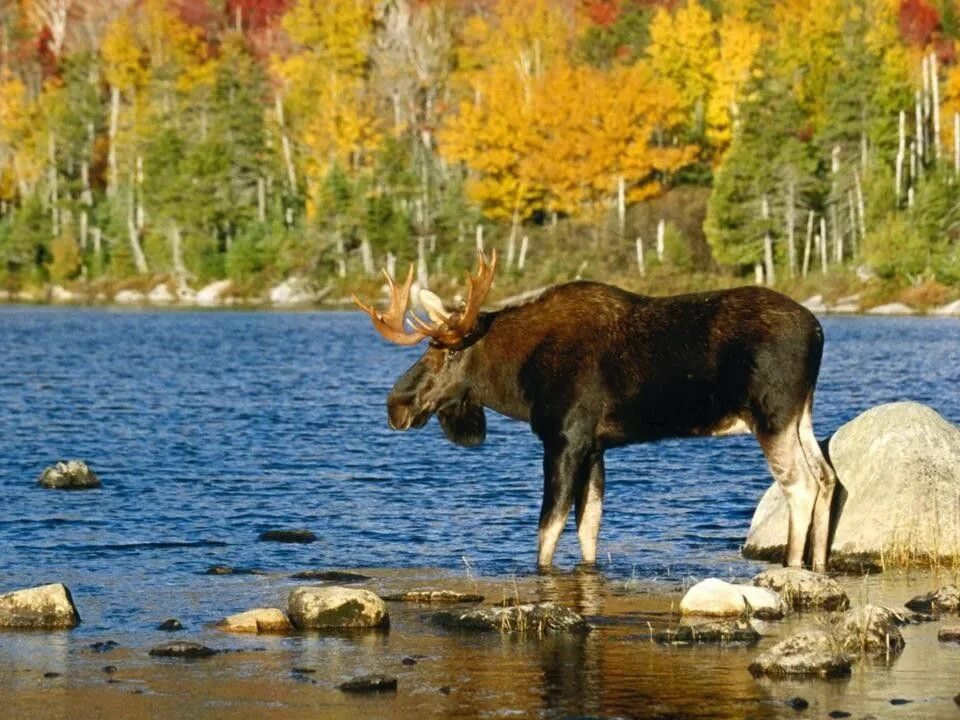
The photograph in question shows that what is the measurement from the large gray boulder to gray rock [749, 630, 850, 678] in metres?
4.67

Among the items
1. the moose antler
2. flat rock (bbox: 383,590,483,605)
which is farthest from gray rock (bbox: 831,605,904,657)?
the moose antler

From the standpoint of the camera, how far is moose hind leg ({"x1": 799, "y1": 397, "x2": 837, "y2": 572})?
16.5 m

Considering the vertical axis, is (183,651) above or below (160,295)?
above

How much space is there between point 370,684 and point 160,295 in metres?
118

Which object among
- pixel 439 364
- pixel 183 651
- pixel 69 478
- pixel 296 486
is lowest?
pixel 296 486

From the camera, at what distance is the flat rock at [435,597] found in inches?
601

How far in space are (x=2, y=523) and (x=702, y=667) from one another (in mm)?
10682

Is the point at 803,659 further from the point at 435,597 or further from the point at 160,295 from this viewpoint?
the point at 160,295

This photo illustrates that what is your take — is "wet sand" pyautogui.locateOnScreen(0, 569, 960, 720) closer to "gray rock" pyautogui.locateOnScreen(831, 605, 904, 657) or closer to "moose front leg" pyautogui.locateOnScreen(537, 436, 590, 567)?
"gray rock" pyautogui.locateOnScreen(831, 605, 904, 657)

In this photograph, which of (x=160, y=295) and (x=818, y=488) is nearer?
(x=818, y=488)

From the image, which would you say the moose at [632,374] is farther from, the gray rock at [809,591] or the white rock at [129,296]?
the white rock at [129,296]

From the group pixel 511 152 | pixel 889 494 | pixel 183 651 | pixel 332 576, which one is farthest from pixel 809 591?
pixel 511 152

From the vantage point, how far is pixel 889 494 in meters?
17.2

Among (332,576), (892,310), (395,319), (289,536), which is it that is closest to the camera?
(332,576)
